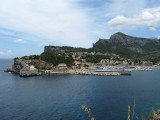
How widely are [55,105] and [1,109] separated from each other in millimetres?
16998

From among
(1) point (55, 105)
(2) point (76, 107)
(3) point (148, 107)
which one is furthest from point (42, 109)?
(3) point (148, 107)

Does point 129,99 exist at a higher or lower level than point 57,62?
lower

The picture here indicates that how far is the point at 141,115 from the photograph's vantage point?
140 ft

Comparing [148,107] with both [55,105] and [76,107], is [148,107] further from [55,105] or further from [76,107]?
[55,105]

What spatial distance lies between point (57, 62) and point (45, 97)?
10278 centimetres

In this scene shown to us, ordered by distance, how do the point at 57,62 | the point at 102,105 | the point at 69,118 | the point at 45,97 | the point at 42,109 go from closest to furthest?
A: the point at 69,118, the point at 42,109, the point at 102,105, the point at 45,97, the point at 57,62

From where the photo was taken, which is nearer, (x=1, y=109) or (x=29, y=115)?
(x=29, y=115)

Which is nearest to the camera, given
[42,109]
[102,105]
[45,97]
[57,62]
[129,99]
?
[42,109]

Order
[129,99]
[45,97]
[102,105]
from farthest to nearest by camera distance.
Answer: [45,97]
[129,99]
[102,105]

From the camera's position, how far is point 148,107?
48656 millimetres

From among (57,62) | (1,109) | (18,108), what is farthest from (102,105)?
(57,62)

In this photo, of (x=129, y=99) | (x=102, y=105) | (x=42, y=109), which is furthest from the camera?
(x=129, y=99)

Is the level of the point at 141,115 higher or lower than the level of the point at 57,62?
lower

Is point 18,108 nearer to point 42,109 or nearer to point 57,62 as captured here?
point 42,109
